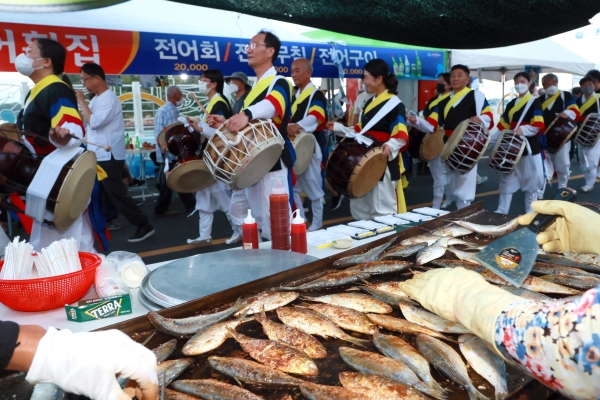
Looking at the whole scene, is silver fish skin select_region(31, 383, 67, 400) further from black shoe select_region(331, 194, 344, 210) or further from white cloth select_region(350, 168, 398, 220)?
black shoe select_region(331, 194, 344, 210)

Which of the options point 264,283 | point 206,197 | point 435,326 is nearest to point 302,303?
point 264,283

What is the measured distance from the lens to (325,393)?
1392mm

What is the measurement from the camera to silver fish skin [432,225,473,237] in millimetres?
2844

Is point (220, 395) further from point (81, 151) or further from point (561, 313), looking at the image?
point (81, 151)

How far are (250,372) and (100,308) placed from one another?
842mm

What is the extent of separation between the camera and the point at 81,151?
4250mm

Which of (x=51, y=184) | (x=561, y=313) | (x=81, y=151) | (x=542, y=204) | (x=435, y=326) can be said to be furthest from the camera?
(x=81, y=151)

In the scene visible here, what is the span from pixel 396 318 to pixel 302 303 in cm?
40

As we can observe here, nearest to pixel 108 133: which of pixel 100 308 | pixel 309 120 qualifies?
pixel 309 120

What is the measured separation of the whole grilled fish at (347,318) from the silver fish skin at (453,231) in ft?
3.62

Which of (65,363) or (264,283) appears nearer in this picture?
(65,363)

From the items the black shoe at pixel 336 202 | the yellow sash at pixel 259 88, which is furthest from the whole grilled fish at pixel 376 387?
the black shoe at pixel 336 202

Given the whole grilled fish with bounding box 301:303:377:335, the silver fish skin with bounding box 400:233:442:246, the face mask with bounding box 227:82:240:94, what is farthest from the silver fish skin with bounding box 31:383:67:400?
the face mask with bounding box 227:82:240:94

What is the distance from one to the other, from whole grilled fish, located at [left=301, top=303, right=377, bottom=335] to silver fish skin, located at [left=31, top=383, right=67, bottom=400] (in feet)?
3.16
